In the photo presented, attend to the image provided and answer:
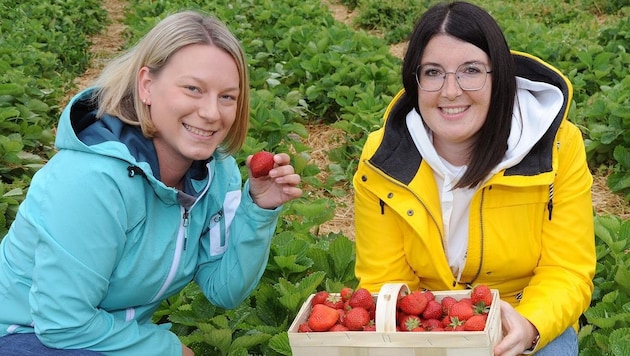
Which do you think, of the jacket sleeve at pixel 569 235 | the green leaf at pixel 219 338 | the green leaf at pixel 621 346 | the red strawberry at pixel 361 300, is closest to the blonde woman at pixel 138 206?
the green leaf at pixel 219 338

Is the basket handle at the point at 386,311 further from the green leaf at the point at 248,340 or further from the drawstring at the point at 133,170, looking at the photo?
the green leaf at the point at 248,340

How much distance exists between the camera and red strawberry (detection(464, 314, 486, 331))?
1939 millimetres

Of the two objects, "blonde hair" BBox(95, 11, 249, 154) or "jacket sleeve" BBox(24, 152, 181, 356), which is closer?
"jacket sleeve" BBox(24, 152, 181, 356)

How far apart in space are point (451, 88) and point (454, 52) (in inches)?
4.4

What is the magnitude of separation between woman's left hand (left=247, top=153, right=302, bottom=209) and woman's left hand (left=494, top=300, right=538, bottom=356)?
723mm

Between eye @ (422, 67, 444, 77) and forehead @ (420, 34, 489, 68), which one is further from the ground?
forehead @ (420, 34, 489, 68)

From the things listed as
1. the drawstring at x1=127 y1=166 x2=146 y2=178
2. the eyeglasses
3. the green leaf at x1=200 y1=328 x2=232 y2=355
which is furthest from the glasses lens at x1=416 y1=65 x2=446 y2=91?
the green leaf at x1=200 y1=328 x2=232 y2=355

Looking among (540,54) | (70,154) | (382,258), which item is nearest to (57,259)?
(70,154)

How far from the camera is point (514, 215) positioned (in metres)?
2.48

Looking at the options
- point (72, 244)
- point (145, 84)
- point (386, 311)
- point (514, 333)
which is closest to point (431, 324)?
point (386, 311)

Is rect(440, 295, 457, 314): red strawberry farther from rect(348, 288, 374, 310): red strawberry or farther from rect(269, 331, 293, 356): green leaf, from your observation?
rect(269, 331, 293, 356): green leaf

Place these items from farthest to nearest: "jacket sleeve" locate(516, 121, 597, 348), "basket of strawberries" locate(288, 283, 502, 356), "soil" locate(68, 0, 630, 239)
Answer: "soil" locate(68, 0, 630, 239), "jacket sleeve" locate(516, 121, 597, 348), "basket of strawberries" locate(288, 283, 502, 356)

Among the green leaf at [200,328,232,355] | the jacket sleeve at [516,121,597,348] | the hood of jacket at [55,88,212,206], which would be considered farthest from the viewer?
the green leaf at [200,328,232,355]

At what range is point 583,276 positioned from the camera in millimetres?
2480
